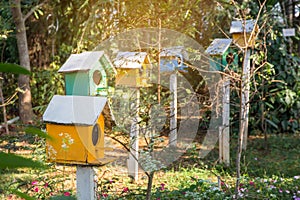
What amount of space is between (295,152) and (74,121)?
3.53 m

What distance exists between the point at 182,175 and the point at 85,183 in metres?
1.98

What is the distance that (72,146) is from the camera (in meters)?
1.69

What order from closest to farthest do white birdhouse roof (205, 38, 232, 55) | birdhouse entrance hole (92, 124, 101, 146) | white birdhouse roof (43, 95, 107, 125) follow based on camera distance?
white birdhouse roof (43, 95, 107, 125) < birdhouse entrance hole (92, 124, 101, 146) < white birdhouse roof (205, 38, 232, 55)

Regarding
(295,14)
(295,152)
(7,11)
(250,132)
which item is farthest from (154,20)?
(295,14)

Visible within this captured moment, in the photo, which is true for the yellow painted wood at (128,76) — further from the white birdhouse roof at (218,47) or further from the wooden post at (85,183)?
the wooden post at (85,183)

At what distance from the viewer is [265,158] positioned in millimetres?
4199

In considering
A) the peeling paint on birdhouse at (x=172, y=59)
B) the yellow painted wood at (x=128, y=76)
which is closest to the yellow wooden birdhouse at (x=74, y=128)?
the yellow painted wood at (x=128, y=76)

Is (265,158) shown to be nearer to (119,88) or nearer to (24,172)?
(119,88)

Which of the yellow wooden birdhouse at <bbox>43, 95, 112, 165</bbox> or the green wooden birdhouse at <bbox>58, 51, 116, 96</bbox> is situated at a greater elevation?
the green wooden birdhouse at <bbox>58, 51, 116, 96</bbox>

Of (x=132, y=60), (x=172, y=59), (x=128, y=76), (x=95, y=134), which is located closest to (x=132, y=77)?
(x=128, y=76)

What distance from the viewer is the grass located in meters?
2.56

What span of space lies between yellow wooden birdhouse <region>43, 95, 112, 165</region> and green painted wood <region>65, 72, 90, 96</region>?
679 mm

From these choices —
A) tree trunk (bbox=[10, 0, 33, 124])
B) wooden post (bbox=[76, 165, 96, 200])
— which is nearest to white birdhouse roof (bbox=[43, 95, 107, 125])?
wooden post (bbox=[76, 165, 96, 200])

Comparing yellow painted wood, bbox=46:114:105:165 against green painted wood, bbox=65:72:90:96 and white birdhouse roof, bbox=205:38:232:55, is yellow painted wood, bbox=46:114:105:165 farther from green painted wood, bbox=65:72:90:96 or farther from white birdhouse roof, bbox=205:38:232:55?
white birdhouse roof, bbox=205:38:232:55
